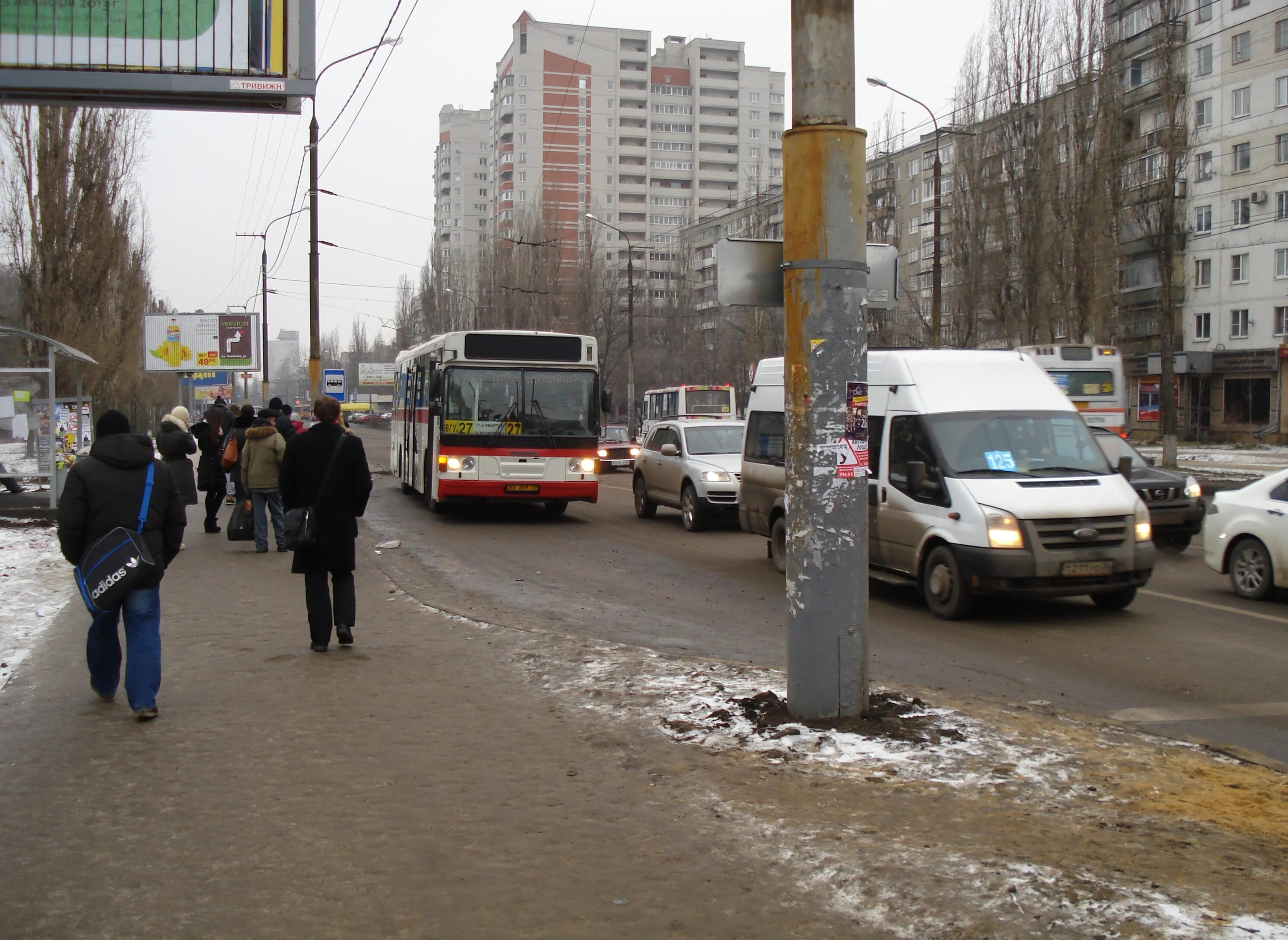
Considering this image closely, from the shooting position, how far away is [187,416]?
15.7 meters

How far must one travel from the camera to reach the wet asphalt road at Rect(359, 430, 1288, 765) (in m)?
7.37

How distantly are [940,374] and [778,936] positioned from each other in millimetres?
8147

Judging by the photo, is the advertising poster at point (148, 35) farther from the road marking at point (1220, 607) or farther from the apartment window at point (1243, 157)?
the apartment window at point (1243, 157)

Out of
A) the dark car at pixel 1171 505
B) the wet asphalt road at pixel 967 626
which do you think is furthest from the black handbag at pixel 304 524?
the dark car at pixel 1171 505

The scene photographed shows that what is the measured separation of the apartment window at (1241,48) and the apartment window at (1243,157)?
3608 millimetres

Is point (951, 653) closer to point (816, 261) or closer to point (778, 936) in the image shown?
point (816, 261)

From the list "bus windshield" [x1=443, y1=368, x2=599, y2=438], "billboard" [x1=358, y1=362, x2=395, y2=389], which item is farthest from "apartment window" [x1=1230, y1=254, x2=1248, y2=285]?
"billboard" [x1=358, y1=362, x2=395, y2=389]

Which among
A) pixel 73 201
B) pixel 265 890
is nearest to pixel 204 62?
pixel 265 890

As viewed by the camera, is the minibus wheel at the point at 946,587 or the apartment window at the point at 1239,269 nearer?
the minibus wheel at the point at 946,587

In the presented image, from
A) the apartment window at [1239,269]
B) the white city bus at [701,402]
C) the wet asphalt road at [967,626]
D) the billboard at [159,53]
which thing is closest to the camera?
the wet asphalt road at [967,626]

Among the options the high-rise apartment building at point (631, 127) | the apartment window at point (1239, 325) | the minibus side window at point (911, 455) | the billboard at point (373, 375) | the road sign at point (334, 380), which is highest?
the high-rise apartment building at point (631, 127)

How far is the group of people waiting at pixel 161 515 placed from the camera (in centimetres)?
646

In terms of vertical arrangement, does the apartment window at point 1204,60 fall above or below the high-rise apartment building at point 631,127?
below

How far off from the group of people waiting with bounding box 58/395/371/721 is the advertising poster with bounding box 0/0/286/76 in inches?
133
